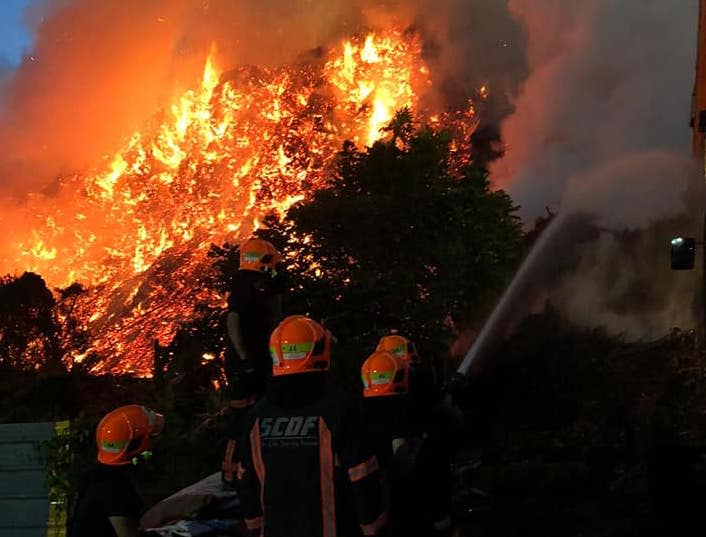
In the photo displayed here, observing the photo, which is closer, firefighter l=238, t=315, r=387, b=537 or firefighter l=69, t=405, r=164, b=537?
firefighter l=238, t=315, r=387, b=537

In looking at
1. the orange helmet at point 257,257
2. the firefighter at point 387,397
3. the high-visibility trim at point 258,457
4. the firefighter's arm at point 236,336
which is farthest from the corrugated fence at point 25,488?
the high-visibility trim at point 258,457

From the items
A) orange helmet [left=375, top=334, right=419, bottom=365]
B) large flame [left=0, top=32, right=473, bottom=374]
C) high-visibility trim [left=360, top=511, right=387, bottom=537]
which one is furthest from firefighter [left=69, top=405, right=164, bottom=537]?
large flame [left=0, top=32, right=473, bottom=374]

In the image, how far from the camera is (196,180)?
3809 centimetres

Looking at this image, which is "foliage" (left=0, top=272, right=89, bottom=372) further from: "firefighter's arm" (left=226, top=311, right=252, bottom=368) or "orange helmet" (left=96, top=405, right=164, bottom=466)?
"orange helmet" (left=96, top=405, right=164, bottom=466)

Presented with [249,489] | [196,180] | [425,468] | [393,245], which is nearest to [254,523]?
[249,489]

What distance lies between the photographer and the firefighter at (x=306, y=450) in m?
2.82

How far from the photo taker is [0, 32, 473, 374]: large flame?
108 feet

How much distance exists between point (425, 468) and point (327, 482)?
4.90 ft

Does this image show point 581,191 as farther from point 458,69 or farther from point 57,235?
point 57,235

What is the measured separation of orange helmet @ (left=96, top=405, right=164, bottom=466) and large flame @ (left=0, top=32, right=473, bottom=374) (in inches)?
1042

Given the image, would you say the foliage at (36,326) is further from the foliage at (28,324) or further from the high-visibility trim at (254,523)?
the high-visibility trim at (254,523)

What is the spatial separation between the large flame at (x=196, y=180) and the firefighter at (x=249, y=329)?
81.5 feet

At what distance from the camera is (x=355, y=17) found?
4244cm

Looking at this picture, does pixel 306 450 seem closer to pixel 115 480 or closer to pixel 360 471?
pixel 360 471
